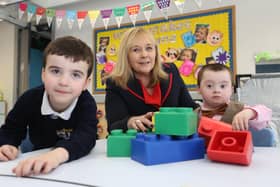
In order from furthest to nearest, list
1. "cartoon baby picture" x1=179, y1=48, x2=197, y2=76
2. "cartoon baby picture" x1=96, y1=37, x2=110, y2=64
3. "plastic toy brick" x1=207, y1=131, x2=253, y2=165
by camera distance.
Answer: "cartoon baby picture" x1=96, y1=37, x2=110, y2=64 < "cartoon baby picture" x1=179, y1=48, x2=197, y2=76 < "plastic toy brick" x1=207, y1=131, x2=253, y2=165

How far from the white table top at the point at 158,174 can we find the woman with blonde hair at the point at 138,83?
1.68 feet

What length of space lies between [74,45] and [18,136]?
0.33 meters

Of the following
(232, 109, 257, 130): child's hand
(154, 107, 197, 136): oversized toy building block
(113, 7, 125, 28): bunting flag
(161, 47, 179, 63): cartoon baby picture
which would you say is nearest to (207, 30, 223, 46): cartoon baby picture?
(161, 47, 179, 63): cartoon baby picture

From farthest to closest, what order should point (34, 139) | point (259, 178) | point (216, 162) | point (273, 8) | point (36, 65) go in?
point (36, 65)
point (273, 8)
point (34, 139)
point (216, 162)
point (259, 178)

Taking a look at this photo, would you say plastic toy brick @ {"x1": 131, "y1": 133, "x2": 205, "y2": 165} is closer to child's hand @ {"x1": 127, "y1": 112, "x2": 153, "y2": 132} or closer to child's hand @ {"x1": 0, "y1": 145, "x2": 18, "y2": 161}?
child's hand @ {"x1": 127, "y1": 112, "x2": 153, "y2": 132}

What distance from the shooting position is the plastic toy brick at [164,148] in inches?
21.7

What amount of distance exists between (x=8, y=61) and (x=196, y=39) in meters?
2.39

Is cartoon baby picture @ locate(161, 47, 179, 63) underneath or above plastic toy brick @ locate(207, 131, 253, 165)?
above

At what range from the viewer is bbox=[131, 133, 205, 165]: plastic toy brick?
0.55 meters

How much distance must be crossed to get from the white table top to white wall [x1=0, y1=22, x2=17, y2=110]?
3087 mm

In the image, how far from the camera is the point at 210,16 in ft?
7.82

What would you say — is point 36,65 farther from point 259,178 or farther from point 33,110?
point 259,178

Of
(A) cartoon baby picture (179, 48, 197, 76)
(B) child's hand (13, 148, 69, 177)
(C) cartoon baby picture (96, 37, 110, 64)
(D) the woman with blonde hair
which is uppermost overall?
(C) cartoon baby picture (96, 37, 110, 64)

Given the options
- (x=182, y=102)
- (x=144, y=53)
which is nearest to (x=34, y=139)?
(x=144, y=53)
